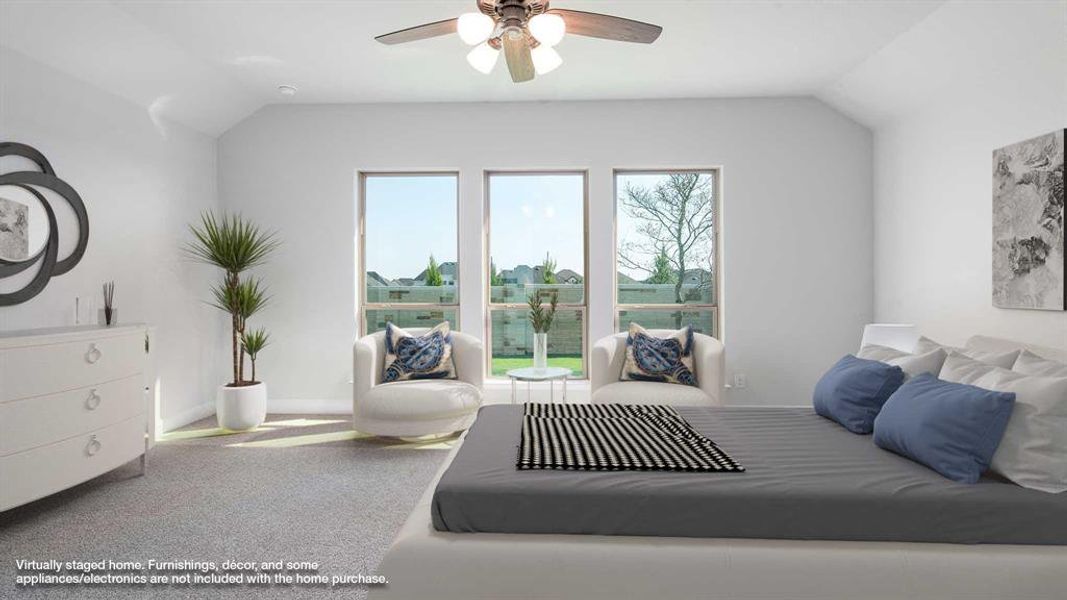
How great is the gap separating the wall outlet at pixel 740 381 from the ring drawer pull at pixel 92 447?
4.57m

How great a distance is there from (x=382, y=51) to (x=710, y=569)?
12.5 feet

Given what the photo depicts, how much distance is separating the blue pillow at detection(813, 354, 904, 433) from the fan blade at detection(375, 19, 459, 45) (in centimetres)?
231

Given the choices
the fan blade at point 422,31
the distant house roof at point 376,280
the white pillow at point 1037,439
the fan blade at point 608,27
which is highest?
the fan blade at point 422,31

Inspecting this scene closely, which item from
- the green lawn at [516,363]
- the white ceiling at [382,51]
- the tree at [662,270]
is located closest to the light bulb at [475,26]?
the white ceiling at [382,51]

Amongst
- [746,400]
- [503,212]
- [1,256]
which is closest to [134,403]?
[1,256]

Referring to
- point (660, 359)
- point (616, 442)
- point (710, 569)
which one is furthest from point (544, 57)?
point (660, 359)

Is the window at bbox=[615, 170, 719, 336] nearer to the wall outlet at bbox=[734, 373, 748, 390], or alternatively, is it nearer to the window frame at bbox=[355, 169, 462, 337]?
the wall outlet at bbox=[734, 373, 748, 390]

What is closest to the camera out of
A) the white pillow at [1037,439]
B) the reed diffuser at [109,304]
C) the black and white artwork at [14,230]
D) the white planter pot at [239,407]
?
the white pillow at [1037,439]

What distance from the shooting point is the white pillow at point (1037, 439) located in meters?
1.89

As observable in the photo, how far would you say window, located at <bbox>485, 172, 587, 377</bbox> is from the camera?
5520mm

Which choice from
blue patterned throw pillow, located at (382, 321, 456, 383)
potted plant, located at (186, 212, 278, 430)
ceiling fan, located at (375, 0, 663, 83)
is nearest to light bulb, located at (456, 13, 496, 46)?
ceiling fan, located at (375, 0, 663, 83)

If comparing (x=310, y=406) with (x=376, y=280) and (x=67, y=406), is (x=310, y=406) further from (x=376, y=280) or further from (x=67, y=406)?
(x=67, y=406)

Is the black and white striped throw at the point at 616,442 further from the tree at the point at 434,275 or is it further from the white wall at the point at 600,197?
the tree at the point at 434,275

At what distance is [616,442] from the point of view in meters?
2.41
